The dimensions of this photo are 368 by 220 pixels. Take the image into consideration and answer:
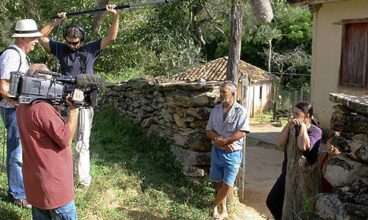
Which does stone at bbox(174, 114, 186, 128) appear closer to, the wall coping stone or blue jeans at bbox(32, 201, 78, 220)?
the wall coping stone

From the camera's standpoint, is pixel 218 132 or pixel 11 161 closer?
pixel 11 161

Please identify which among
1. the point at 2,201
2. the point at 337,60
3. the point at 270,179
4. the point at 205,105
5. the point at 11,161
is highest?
the point at 337,60

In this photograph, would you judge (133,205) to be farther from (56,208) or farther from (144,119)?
(144,119)

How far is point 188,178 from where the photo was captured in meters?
6.59

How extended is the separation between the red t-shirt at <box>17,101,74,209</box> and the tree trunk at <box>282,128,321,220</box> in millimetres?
1940

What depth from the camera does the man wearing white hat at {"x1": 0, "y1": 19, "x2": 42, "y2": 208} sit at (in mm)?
4336

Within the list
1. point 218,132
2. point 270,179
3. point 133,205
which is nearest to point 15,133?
point 133,205

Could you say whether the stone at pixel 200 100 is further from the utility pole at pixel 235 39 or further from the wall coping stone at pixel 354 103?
the wall coping stone at pixel 354 103

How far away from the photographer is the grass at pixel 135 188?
17.3 feet

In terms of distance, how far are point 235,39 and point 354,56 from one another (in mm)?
4351

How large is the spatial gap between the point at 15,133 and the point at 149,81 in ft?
13.2

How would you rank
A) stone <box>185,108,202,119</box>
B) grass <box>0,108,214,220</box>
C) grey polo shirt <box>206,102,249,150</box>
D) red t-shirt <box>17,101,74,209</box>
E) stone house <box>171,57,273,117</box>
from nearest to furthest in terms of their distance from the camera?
red t-shirt <box>17,101,74,209</box> → grass <box>0,108,214,220</box> → grey polo shirt <box>206,102,249,150</box> → stone <box>185,108,202,119</box> → stone house <box>171,57,273,117</box>

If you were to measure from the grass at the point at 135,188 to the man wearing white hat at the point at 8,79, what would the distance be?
216 mm

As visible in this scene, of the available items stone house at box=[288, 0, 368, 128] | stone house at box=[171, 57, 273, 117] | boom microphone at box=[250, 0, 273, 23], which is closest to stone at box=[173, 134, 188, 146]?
boom microphone at box=[250, 0, 273, 23]
